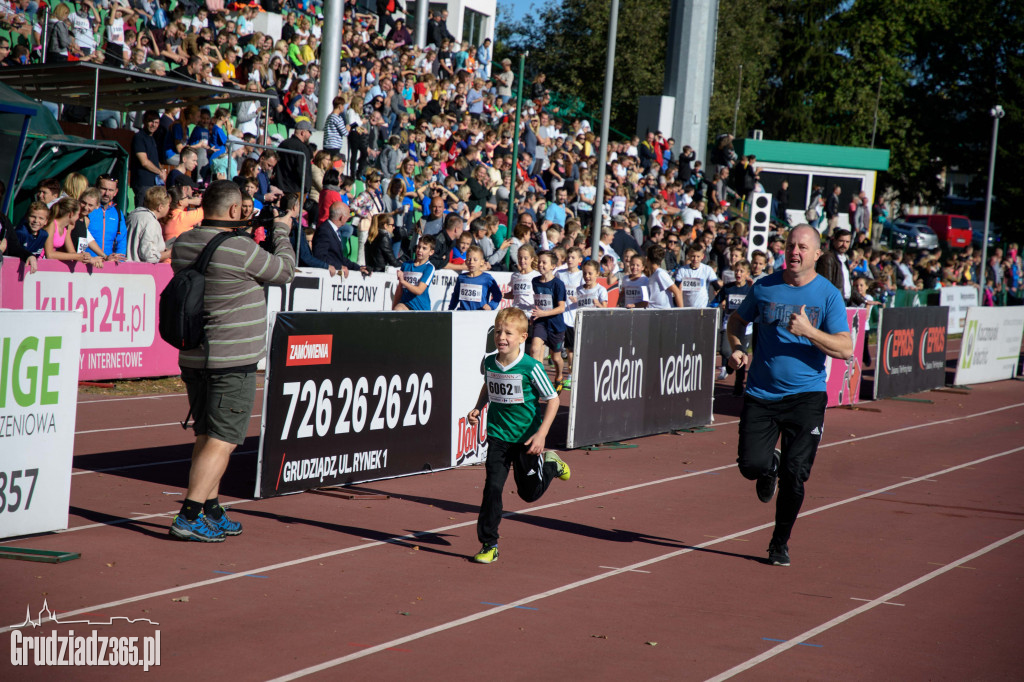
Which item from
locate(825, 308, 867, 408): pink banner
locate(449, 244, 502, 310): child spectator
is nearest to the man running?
locate(449, 244, 502, 310): child spectator

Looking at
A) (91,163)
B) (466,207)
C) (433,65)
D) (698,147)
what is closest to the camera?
(91,163)

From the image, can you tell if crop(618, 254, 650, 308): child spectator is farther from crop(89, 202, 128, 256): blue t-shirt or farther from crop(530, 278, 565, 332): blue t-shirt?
crop(89, 202, 128, 256): blue t-shirt

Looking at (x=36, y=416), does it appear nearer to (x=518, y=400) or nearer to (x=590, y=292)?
(x=518, y=400)

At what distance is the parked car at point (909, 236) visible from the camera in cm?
5331

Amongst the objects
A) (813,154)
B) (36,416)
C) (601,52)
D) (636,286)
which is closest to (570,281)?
(636,286)

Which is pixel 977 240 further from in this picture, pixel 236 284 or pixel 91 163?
pixel 236 284

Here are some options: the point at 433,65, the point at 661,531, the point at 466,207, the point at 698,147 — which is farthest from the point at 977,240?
the point at 661,531

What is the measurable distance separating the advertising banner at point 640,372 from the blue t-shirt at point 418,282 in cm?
245

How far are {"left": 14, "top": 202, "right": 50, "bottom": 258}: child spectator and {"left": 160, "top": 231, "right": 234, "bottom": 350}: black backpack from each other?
621 cm

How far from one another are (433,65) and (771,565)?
2279 cm

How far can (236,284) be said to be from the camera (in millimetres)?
7141

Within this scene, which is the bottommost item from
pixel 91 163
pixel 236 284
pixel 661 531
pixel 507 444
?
pixel 661 531

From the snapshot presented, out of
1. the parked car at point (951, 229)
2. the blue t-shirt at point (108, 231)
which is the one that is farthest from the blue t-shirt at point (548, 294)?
the parked car at point (951, 229)

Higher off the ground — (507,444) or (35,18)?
(35,18)
